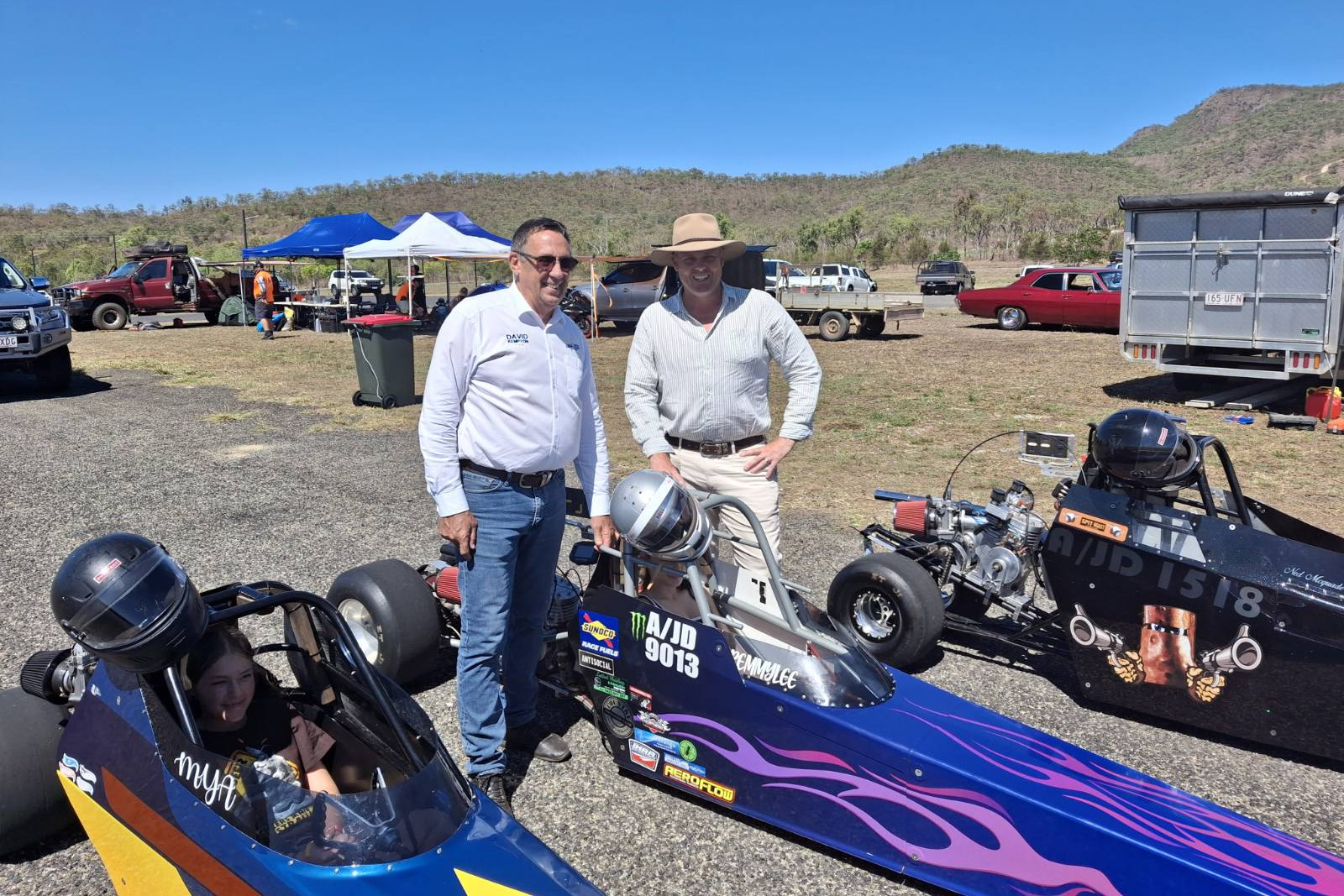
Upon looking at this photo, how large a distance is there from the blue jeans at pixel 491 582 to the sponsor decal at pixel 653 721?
1.64 ft

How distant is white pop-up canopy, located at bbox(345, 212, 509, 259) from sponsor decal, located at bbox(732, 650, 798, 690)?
18246 millimetres

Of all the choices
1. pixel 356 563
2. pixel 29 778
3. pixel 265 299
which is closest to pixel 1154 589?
pixel 29 778

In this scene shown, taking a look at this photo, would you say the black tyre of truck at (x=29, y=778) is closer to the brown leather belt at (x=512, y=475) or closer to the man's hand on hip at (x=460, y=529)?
the man's hand on hip at (x=460, y=529)

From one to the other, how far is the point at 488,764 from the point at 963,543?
104 inches

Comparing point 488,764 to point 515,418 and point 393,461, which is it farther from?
point 393,461

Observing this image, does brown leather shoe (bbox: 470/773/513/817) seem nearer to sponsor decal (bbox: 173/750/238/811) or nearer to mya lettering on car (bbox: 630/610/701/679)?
mya lettering on car (bbox: 630/610/701/679)

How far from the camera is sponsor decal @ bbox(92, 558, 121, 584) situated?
8.52 feet

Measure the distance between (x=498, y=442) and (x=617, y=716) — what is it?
3.81 ft

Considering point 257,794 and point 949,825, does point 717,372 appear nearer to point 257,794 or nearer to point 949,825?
point 949,825

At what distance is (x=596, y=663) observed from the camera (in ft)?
12.2

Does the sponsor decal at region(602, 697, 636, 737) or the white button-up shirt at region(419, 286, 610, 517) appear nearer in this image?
the white button-up shirt at region(419, 286, 610, 517)

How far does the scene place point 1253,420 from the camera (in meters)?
11.3

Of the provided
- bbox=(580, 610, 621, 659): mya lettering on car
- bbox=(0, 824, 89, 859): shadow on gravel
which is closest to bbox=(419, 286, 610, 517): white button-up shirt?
bbox=(580, 610, 621, 659): mya lettering on car

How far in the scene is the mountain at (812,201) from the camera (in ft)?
197
